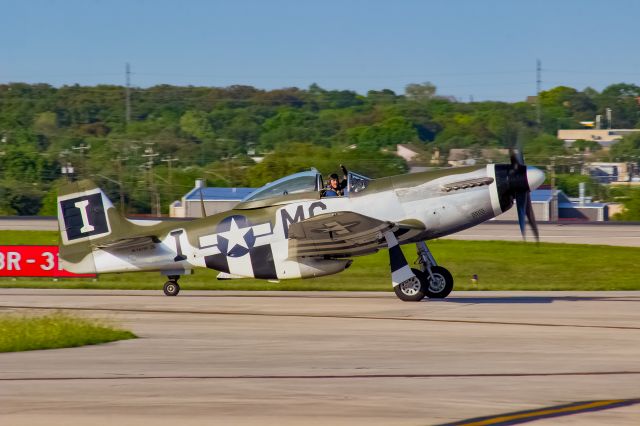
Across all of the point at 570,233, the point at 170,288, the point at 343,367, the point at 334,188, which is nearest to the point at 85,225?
the point at 170,288

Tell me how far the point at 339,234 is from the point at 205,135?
5267 inches

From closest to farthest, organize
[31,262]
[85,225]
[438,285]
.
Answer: [438,285]
[85,225]
[31,262]

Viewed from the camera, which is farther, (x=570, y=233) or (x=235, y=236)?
(x=570, y=233)

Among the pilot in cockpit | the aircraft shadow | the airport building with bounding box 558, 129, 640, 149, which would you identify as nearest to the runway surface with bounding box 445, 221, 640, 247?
the aircraft shadow

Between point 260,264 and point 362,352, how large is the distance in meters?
7.56

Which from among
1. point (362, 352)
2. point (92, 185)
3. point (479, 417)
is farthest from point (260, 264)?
point (479, 417)

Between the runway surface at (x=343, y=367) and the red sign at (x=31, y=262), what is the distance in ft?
29.0

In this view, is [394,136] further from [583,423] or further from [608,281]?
[583,423]

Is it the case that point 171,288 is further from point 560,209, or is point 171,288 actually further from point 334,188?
point 560,209

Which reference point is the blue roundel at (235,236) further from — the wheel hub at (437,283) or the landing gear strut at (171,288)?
the wheel hub at (437,283)

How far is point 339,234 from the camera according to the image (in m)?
19.9

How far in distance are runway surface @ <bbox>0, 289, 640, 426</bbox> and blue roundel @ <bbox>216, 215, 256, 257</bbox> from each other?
1.33 meters

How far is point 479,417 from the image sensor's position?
898 cm

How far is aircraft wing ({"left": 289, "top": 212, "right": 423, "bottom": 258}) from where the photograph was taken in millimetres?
19438
